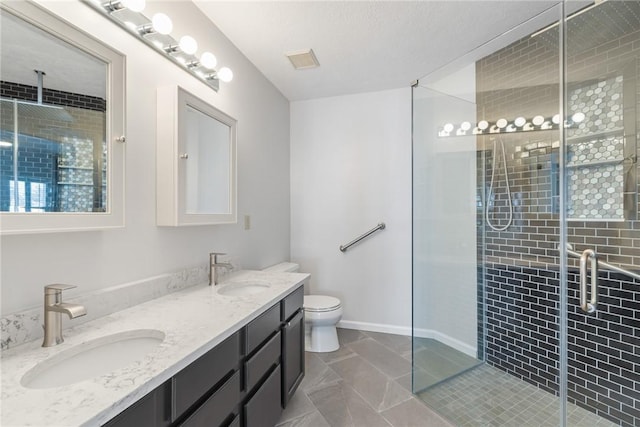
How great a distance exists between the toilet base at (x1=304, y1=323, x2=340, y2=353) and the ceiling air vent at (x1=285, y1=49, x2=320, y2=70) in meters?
2.13

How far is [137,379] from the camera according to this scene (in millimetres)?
666

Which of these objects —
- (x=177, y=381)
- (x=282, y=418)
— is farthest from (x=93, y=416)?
(x=282, y=418)

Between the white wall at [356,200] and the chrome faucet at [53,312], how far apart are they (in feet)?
7.43

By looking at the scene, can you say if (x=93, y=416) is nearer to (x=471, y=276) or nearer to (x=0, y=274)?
(x=0, y=274)

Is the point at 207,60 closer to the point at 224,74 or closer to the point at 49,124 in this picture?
the point at 224,74

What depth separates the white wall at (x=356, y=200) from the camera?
2.76 m

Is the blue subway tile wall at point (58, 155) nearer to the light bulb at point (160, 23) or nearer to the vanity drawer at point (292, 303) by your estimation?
the light bulb at point (160, 23)

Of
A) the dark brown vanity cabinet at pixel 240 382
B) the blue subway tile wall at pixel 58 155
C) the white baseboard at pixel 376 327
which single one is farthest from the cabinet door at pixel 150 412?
the white baseboard at pixel 376 327

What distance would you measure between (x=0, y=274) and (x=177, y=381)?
1.93 feet

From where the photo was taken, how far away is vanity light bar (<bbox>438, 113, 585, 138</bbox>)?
5.85 ft

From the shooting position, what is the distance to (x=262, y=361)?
1.26 m

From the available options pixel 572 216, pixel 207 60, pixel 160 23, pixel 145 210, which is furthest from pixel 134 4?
pixel 572 216

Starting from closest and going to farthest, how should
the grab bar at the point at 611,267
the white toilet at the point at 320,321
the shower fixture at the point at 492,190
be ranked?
the grab bar at the point at 611,267 → the shower fixture at the point at 492,190 → the white toilet at the point at 320,321

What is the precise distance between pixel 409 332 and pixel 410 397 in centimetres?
97
